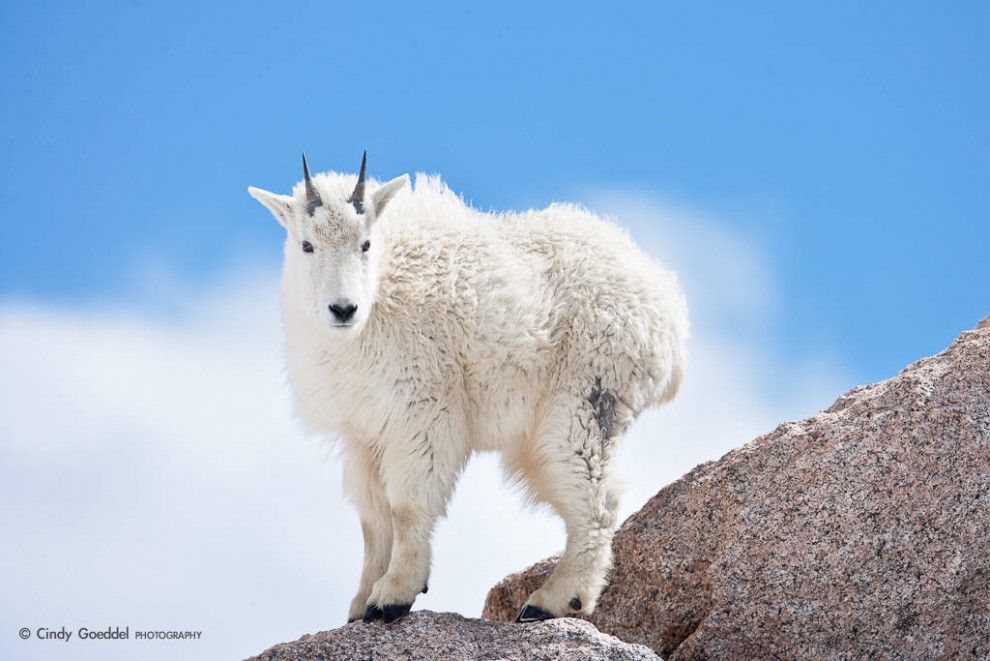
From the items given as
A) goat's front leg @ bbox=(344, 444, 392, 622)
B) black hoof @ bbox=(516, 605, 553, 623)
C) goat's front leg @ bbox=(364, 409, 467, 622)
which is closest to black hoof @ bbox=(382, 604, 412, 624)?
goat's front leg @ bbox=(364, 409, 467, 622)

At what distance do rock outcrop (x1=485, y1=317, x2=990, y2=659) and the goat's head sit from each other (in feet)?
9.97

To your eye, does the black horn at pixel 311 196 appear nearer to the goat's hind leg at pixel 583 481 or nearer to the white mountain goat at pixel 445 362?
the white mountain goat at pixel 445 362

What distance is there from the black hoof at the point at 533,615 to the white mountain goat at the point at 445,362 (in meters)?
0.01

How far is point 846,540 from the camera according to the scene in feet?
24.7

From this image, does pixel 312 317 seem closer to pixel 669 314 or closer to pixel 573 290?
pixel 573 290

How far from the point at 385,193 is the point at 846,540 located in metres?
4.11

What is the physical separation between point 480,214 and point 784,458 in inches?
124

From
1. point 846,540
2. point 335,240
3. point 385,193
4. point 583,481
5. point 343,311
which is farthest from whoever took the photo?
point 583,481

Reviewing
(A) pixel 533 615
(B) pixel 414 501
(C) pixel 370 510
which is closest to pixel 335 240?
(B) pixel 414 501

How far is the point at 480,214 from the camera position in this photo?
8984 millimetres

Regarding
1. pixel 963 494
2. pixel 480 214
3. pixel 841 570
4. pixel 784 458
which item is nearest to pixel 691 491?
pixel 784 458

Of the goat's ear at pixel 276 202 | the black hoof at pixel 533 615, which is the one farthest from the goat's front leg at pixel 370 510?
the goat's ear at pixel 276 202

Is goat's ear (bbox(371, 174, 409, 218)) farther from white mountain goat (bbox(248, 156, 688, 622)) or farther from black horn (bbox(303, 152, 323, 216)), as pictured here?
black horn (bbox(303, 152, 323, 216))

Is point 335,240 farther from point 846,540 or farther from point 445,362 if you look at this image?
point 846,540
